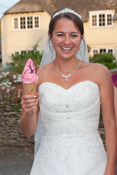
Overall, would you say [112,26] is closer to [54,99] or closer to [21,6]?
[21,6]

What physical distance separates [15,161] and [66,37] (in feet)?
19.1

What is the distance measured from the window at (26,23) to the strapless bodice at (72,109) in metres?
28.1

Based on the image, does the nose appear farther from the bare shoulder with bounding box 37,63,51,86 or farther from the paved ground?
the paved ground

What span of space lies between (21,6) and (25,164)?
25343 mm

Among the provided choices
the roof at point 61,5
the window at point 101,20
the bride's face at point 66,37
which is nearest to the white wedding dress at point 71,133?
the bride's face at point 66,37

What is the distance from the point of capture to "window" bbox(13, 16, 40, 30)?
1210 inches

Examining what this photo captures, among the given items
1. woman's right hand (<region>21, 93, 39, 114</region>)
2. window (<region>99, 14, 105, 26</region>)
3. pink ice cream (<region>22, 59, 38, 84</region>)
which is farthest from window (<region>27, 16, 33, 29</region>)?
woman's right hand (<region>21, 93, 39, 114</region>)

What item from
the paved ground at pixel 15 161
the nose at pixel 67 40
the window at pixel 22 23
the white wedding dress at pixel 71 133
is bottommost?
the paved ground at pixel 15 161

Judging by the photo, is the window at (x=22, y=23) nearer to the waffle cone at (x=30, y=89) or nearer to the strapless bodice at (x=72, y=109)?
the strapless bodice at (x=72, y=109)

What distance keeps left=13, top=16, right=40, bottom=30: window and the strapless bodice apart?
28.1 metres

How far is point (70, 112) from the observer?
124 inches

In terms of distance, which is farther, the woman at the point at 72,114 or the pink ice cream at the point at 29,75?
the woman at the point at 72,114

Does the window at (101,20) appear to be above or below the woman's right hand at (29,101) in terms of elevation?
above

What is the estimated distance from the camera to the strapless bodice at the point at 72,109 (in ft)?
10.2
